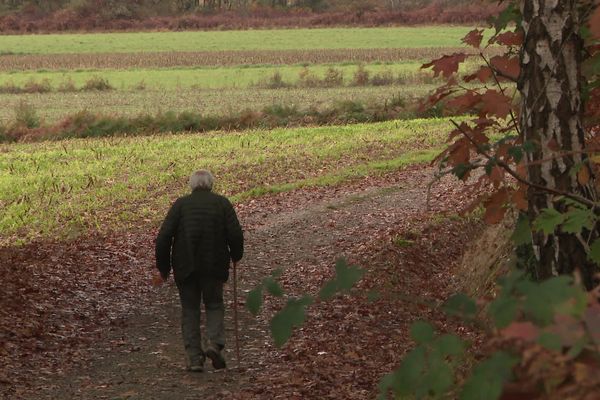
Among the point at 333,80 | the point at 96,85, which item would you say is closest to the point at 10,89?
the point at 96,85

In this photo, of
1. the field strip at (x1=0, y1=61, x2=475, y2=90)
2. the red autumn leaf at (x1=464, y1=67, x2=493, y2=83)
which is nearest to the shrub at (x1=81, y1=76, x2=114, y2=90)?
the field strip at (x1=0, y1=61, x2=475, y2=90)

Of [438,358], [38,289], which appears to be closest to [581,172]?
[438,358]

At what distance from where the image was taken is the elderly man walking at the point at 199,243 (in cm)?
966

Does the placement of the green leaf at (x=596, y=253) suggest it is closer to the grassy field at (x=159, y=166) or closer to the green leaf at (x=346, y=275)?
the green leaf at (x=346, y=275)

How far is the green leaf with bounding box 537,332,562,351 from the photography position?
248cm

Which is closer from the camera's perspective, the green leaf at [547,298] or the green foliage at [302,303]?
the green leaf at [547,298]

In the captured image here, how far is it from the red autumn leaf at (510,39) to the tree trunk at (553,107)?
0.79m

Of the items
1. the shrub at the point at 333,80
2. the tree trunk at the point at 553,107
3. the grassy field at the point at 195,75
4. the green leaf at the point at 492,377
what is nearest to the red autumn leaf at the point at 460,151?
the tree trunk at the point at 553,107

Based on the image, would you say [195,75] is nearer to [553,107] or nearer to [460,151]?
[460,151]

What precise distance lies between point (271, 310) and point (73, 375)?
284 centimetres

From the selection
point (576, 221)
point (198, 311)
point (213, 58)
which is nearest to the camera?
point (576, 221)

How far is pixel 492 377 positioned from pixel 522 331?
166 mm

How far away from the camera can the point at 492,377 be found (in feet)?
8.63

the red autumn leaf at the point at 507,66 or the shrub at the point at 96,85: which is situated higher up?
the red autumn leaf at the point at 507,66
